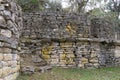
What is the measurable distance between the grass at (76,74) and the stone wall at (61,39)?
56 centimetres

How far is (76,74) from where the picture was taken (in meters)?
10.0

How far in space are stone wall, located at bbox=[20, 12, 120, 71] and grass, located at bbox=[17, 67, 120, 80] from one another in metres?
0.56

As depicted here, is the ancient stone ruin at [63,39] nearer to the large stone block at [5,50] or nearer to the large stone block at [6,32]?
the large stone block at [5,50]

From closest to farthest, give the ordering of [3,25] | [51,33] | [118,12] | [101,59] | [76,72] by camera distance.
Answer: [3,25] → [76,72] → [51,33] → [101,59] → [118,12]

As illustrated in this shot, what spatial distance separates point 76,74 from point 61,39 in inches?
70.0

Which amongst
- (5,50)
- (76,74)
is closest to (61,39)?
(76,74)

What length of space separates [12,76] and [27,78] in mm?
1205

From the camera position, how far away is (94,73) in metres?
10.5

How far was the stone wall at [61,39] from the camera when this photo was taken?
1109cm

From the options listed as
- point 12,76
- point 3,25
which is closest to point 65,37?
point 12,76

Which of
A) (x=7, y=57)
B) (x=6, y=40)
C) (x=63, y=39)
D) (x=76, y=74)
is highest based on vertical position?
(x=6, y=40)

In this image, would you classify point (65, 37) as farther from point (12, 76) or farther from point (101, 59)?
point (12, 76)

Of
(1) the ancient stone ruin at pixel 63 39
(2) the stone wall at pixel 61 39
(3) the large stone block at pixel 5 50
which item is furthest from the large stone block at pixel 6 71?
(2) the stone wall at pixel 61 39

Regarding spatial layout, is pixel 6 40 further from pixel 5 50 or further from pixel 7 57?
pixel 7 57
